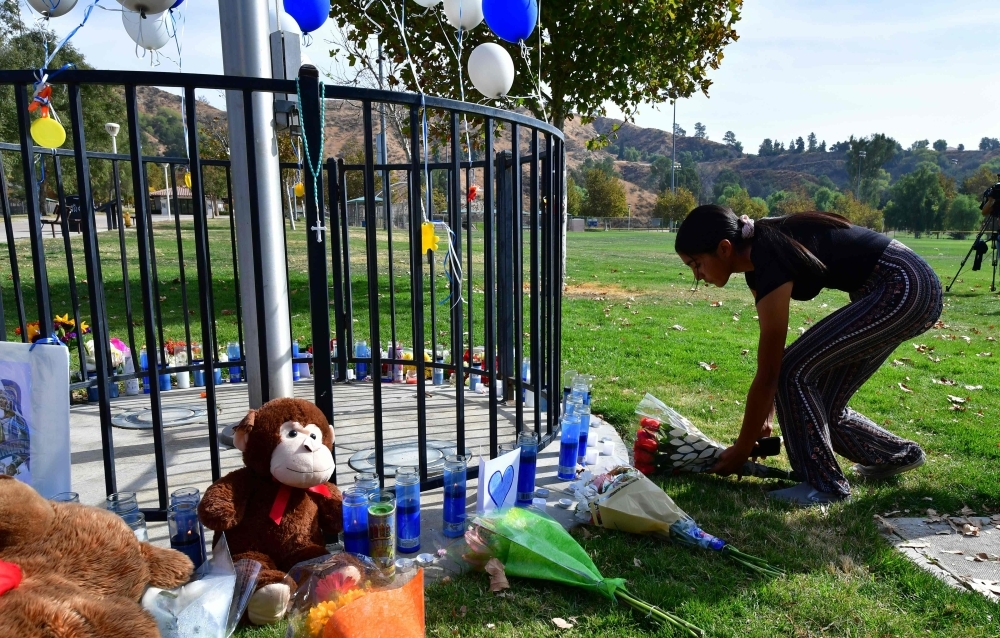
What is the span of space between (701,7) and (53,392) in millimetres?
9677

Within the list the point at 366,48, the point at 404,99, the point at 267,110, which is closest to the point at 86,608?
the point at 404,99

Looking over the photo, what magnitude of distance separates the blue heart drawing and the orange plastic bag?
2.52 feet

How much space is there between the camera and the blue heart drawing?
8.78ft

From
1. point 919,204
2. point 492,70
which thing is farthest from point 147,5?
point 919,204

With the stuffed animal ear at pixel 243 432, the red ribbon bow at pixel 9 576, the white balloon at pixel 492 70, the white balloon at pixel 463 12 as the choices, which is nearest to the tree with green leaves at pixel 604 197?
the white balloon at pixel 463 12

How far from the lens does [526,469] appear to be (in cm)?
295

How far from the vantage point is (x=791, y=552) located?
257 cm

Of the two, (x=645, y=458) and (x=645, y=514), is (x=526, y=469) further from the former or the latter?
(x=645, y=458)

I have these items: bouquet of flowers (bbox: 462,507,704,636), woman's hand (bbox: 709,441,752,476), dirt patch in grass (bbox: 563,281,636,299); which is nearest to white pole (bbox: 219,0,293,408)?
bouquet of flowers (bbox: 462,507,704,636)

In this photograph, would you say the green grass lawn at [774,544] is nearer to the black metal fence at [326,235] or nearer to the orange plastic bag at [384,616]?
the orange plastic bag at [384,616]

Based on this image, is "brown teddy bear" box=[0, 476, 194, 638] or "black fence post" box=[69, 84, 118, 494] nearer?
"brown teddy bear" box=[0, 476, 194, 638]

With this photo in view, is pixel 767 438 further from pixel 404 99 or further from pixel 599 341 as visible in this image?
pixel 599 341

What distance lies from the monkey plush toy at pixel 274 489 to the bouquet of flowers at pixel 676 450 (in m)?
1.72

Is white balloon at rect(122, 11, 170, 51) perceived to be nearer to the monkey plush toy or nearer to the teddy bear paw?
the monkey plush toy
